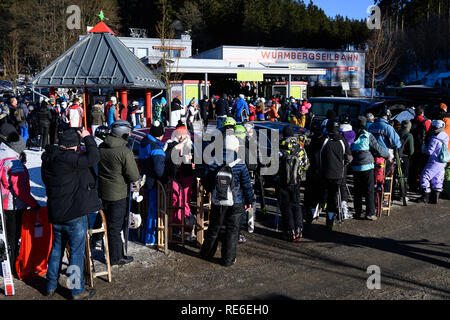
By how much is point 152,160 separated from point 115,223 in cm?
114

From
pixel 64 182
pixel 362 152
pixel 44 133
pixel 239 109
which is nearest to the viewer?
pixel 64 182

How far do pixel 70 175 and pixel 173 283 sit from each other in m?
1.86

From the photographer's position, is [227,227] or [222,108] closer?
[227,227]

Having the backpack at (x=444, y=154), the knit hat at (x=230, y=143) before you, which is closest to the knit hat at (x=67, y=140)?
the knit hat at (x=230, y=143)

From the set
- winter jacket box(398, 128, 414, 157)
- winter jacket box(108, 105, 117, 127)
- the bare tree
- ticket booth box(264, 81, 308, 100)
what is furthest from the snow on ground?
the bare tree

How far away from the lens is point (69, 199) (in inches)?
186

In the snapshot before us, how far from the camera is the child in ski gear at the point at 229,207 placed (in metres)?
5.82

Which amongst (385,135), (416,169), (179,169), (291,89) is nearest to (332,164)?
(385,135)

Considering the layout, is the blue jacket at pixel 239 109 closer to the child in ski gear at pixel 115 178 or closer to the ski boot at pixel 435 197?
the ski boot at pixel 435 197

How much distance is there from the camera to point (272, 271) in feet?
18.5

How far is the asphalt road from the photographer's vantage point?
16.4ft

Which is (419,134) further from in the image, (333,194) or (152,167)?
(152,167)

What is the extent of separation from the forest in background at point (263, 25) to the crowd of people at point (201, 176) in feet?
150

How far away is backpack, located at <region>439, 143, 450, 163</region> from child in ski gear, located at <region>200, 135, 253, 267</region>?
5270 millimetres
